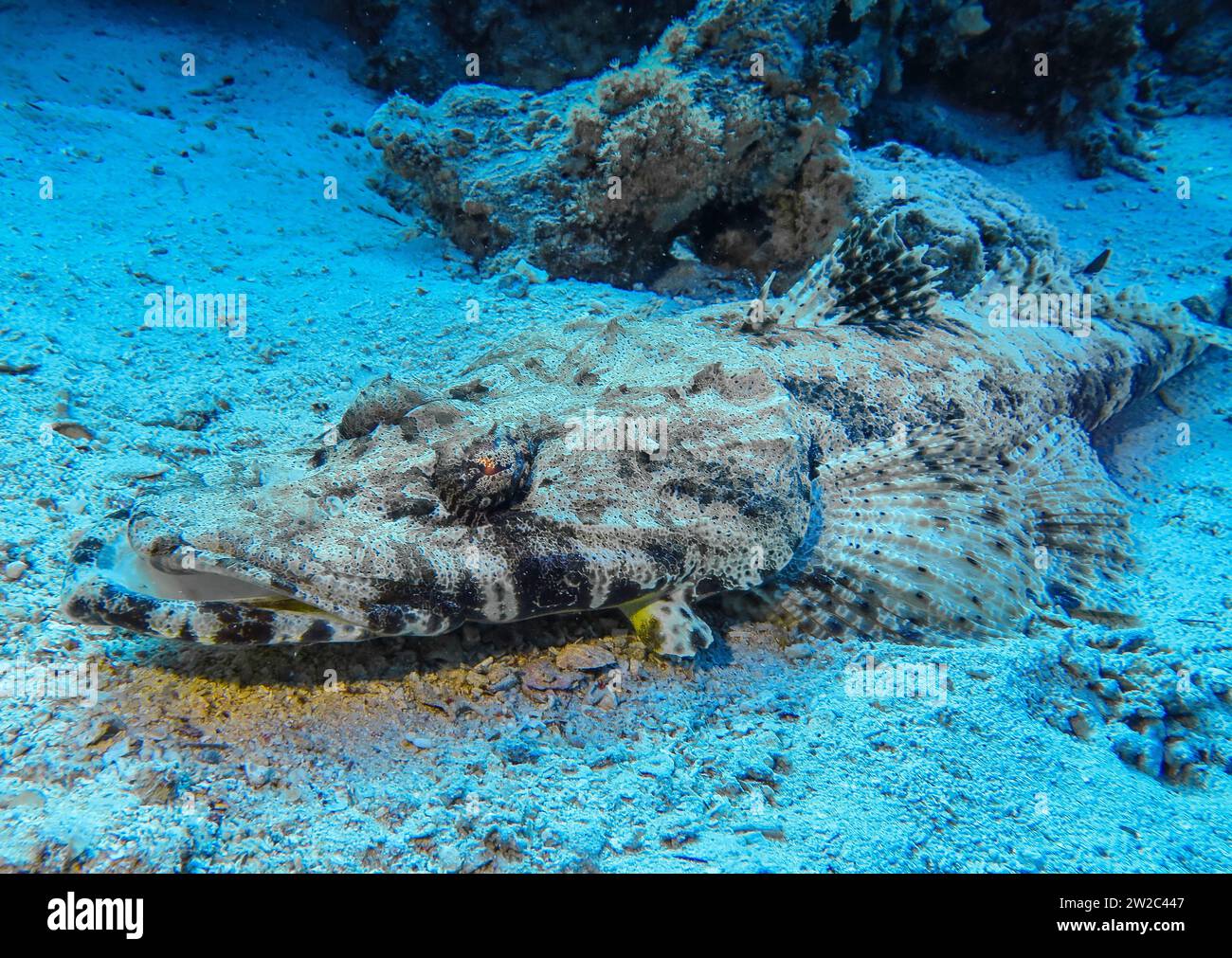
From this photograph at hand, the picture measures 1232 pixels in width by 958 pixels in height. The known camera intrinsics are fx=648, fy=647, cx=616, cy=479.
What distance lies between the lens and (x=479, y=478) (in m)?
2.78

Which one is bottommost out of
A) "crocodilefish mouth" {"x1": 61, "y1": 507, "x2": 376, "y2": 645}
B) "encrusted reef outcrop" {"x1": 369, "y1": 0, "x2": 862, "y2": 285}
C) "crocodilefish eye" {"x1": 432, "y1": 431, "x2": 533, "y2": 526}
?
"crocodilefish mouth" {"x1": 61, "y1": 507, "x2": 376, "y2": 645}

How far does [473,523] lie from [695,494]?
107 cm

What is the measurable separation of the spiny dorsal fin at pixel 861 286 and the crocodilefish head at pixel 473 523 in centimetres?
122

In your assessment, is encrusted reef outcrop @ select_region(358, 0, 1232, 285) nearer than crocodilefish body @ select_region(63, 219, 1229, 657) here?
No

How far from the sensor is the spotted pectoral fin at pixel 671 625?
288cm

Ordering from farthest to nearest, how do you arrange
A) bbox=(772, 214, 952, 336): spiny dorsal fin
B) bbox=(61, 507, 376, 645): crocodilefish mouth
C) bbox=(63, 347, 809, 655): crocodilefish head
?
bbox=(772, 214, 952, 336): spiny dorsal fin < bbox=(63, 347, 809, 655): crocodilefish head < bbox=(61, 507, 376, 645): crocodilefish mouth

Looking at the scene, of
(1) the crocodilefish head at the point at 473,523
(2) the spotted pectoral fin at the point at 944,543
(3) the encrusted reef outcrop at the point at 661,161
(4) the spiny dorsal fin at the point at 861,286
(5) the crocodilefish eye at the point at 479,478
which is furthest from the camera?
(3) the encrusted reef outcrop at the point at 661,161

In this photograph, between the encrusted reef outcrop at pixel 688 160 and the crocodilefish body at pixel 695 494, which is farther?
the encrusted reef outcrop at pixel 688 160

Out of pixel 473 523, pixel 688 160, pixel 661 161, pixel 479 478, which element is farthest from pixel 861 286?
pixel 473 523

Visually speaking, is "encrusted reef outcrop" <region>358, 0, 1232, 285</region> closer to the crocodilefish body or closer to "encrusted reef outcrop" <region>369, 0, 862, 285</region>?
"encrusted reef outcrop" <region>369, 0, 862, 285</region>

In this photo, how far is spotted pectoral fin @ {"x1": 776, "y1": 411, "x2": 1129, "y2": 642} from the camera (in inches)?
136

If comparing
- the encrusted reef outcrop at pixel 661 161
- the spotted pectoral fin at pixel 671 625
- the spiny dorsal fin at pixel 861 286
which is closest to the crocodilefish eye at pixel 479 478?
the spotted pectoral fin at pixel 671 625

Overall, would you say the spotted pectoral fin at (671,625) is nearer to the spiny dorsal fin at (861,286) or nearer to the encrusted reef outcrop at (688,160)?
the spiny dorsal fin at (861,286)

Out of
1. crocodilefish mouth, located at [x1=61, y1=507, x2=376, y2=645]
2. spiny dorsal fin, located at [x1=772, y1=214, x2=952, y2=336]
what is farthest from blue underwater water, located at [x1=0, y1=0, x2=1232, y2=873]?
spiny dorsal fin, located at [x1=772, y1=214, x2=952, y2=336]
